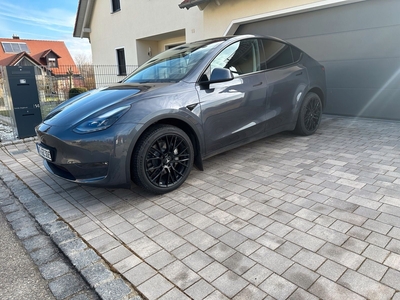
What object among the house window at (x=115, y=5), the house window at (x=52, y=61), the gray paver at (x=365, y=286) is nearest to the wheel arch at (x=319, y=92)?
the gray paver at (x=365, y=286)

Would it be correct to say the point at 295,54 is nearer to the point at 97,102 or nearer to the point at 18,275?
the point at 97,102

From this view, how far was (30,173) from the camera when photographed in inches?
157

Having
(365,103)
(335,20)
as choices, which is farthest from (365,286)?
(335,20)

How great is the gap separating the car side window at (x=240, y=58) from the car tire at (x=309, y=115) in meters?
1.22

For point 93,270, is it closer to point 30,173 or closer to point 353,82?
point 30,173

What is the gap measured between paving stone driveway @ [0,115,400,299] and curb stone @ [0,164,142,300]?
0.28 ft

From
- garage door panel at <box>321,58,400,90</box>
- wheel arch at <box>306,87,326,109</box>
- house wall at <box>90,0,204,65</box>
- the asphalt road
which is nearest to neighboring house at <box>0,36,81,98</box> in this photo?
house wall at <box>90,0,204,65</box>

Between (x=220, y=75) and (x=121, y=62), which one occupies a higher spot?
(x=121, y=62)

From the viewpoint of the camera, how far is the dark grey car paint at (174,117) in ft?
8.76

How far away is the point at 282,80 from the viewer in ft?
13.9

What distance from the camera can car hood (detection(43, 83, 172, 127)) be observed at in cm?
282

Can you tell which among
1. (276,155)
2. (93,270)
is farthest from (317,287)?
(276,155)

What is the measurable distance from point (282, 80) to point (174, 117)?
79.8 inches

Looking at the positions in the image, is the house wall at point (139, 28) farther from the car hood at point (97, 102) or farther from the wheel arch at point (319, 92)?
the car hood at point (97, 102)
